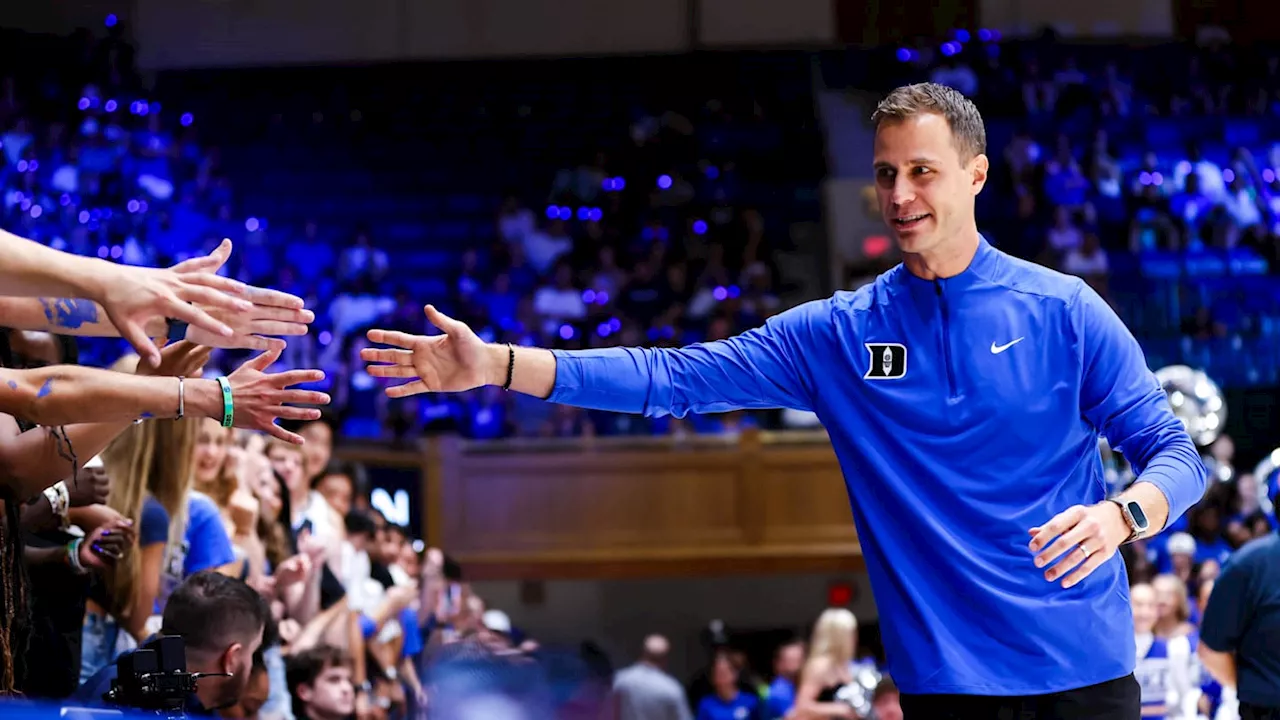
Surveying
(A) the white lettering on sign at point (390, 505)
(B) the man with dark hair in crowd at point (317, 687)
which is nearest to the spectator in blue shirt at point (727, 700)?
(A) the white lettering on sign at point (390, 505)

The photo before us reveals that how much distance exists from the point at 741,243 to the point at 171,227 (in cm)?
534

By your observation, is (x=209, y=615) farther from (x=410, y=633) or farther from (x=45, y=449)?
(x=410, y=633)

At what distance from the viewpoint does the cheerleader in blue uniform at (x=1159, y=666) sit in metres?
7.90

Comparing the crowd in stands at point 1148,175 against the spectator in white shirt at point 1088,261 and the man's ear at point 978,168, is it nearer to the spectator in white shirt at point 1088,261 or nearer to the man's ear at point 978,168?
the spectator in white shirt at point 1088,261

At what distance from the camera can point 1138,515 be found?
8.12ft

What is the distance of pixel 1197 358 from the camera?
1249 centimetres

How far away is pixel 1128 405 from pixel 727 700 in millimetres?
7651

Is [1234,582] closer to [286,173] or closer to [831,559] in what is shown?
[831,559]

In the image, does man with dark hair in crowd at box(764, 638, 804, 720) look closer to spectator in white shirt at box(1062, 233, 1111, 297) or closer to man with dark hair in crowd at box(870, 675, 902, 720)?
man with dark hair in crowd at box(870, 675, 902, 720)

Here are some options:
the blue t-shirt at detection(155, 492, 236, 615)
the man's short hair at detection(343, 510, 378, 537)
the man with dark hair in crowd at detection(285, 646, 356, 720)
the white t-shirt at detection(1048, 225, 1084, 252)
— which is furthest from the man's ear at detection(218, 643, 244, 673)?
the white t-shirt at detection(1048, 225, 1084, 252)

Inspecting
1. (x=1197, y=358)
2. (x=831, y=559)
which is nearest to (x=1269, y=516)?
(x=1197, y=358)

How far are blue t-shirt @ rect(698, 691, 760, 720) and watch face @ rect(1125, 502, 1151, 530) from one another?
7.67 meters

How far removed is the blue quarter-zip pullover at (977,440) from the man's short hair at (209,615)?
3.96ft

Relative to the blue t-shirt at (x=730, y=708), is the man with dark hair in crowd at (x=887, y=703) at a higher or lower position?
higher
